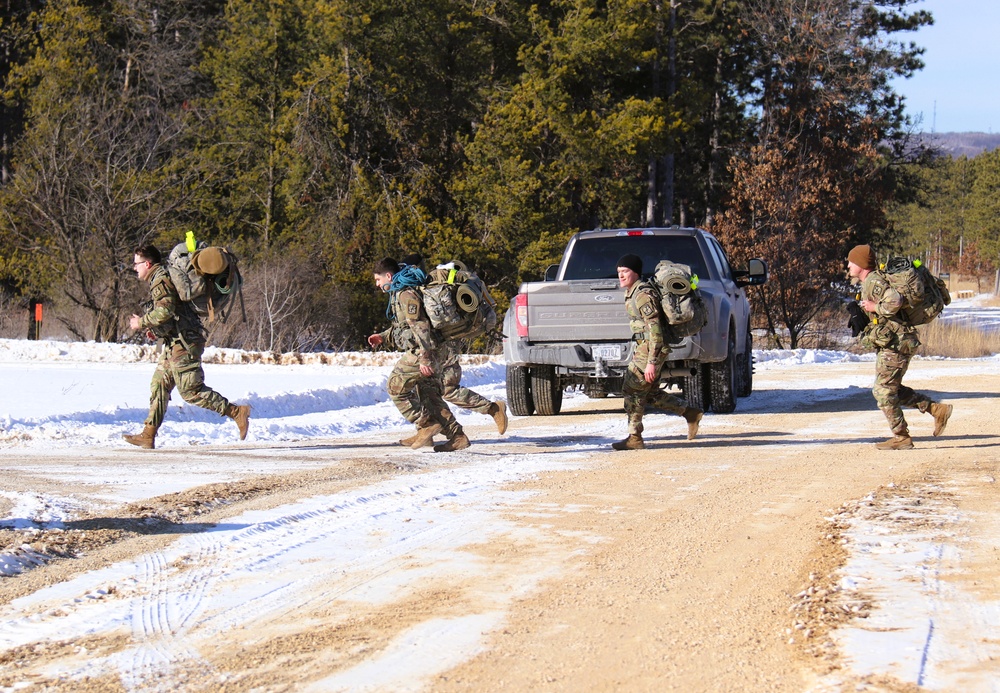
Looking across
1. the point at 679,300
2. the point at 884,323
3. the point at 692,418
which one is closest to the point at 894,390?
the point at 884,323

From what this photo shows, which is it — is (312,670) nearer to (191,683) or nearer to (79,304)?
(191,683)

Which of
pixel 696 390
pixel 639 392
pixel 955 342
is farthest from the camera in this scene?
pixel 955 342

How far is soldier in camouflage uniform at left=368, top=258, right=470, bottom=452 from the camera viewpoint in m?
9.91

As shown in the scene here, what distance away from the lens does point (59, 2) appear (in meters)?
34.5

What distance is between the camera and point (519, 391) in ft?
43.4

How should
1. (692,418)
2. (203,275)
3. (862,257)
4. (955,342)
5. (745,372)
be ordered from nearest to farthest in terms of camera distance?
(203,275) → (862,257) → (692,418) → (745,372) → (955,342)

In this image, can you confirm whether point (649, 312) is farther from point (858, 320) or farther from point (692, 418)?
point (858, 320)

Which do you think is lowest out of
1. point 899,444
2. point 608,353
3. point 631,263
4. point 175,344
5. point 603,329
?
point 899,444

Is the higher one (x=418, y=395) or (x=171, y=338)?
(x=171, y=338)

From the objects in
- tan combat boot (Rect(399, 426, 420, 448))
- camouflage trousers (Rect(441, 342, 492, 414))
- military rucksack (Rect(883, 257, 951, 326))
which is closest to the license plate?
camouflage trousers (Rect(441, 342, 492, 414))

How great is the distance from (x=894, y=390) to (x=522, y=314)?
3.83 metres

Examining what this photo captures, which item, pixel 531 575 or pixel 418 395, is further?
pixel 418 395

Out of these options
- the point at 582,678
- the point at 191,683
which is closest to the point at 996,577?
the point at 582,678

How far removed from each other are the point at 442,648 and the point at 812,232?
30445 mm
